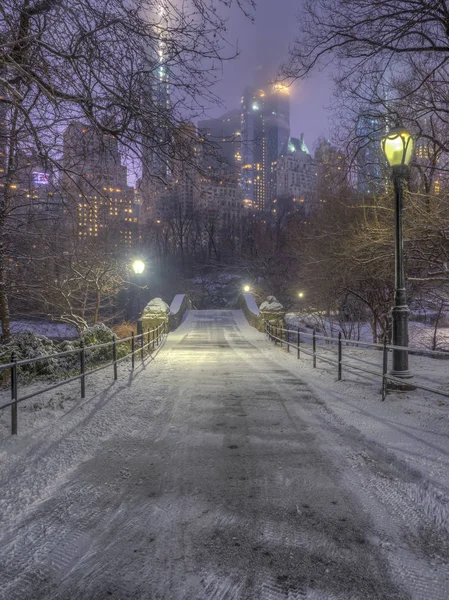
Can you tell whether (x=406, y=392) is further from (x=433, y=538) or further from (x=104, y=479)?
(x=104, y=479)

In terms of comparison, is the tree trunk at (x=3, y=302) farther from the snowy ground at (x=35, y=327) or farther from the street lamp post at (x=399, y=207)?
the street lamp post at (x=399, y=207)

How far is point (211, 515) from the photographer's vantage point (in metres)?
2.81

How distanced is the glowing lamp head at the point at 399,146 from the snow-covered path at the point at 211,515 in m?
4.67

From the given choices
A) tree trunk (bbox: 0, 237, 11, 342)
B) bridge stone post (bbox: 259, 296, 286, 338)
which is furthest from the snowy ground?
bridge stone post (bbox: 259, 296, 286, 338)

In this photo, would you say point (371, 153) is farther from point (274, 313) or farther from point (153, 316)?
point (153, 316)

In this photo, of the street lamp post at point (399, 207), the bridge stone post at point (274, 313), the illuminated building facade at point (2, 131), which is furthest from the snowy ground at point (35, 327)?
the street lamp post at point (399, 207)

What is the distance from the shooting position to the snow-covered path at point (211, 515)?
7.02 feet

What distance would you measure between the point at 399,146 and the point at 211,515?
6560 mm

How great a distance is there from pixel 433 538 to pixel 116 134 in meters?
Result: 5.59

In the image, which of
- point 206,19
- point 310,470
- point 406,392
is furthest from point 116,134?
point 406,392

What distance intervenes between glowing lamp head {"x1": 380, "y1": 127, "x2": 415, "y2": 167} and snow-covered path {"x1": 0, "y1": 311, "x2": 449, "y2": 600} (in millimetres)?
4669

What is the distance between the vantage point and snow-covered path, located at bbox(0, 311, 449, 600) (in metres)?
2.14

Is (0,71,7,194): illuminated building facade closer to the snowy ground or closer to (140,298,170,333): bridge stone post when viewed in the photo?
the snowy ground

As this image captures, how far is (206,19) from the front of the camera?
4742mm
